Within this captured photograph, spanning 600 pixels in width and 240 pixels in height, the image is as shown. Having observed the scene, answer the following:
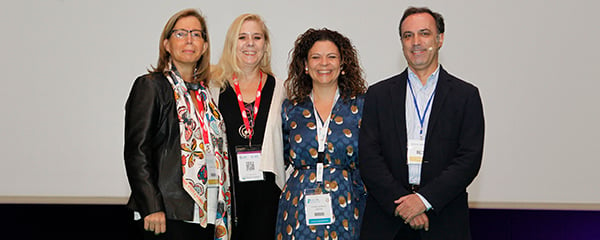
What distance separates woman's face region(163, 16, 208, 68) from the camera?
2.67 m

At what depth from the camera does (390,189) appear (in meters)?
2.57

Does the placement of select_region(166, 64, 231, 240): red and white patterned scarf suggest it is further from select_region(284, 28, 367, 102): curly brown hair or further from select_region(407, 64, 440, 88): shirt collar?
select_region(407, 64, 440, 88): shirt collar

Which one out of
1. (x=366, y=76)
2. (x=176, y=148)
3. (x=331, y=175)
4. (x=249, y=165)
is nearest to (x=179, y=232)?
(x=176, y=148)

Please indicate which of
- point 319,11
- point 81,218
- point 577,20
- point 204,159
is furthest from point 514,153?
point 81,218

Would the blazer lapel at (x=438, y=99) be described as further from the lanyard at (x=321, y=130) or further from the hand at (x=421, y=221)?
the lanyard at (x=321, y=130)

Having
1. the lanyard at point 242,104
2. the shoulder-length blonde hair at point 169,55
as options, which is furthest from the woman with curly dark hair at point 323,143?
the shoulder-length blonde hair at point 169,55

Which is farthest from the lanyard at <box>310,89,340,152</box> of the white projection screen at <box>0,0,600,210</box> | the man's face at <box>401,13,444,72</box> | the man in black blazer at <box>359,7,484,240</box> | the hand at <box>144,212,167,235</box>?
the white projection screen at <box>0,0,600,210</box>

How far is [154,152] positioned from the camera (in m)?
2.52

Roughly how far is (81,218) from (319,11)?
2220mm

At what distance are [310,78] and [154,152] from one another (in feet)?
3.18

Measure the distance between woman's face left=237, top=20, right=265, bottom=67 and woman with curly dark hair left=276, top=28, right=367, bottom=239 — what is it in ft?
0.73

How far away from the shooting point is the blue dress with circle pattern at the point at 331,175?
286cm

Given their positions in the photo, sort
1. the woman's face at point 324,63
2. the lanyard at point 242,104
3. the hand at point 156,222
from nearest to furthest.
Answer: the hand at point 156,222 < the woman's face at point 324,63 < the lanyard at point 242,104

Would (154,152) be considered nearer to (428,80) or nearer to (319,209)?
(319,209)
